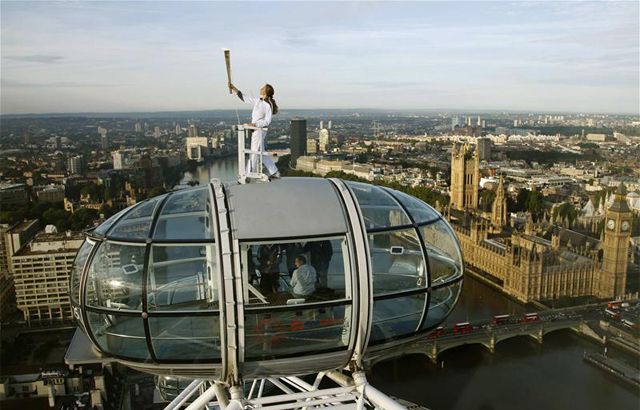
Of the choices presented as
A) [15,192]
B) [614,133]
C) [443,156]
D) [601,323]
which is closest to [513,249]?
[601,323]

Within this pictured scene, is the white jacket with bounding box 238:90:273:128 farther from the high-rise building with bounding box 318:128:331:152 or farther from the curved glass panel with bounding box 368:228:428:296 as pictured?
the high-rise building with bounding box 318:128:331:152

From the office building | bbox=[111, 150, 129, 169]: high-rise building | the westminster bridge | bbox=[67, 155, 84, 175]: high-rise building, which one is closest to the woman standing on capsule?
the westminster bridge

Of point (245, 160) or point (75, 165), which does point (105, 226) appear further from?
point (75, 165)

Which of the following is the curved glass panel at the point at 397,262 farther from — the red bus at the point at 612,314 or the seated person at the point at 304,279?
the red bus at the point at 612,314

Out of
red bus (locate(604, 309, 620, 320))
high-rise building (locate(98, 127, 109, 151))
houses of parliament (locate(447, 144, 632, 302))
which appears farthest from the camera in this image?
high-rise building (locate(98, 127, 109, 151))

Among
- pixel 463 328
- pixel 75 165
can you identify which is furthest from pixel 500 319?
pixel 75 165

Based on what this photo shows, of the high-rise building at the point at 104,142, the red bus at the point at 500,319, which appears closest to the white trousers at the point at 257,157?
the red bus at the point at 500,319
